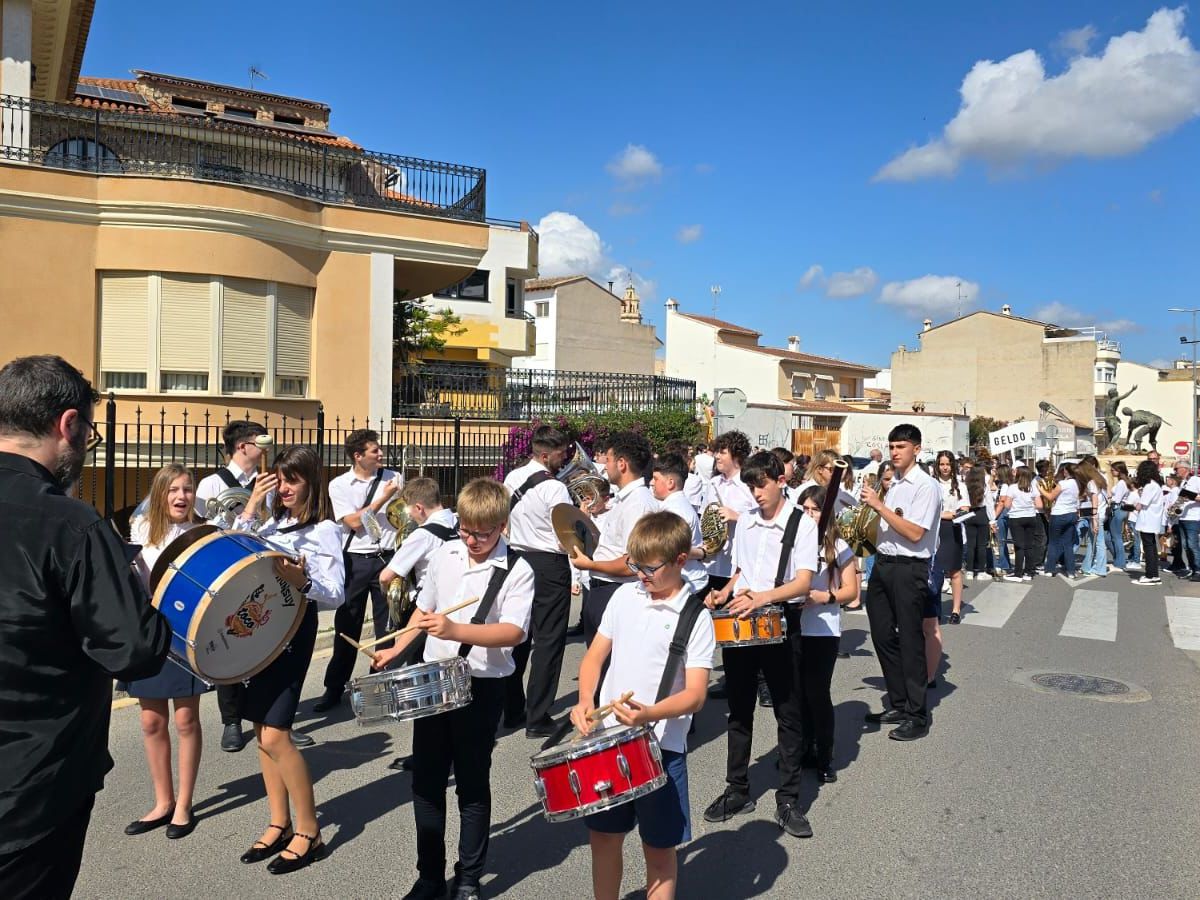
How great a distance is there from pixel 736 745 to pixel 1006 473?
40.3 ft

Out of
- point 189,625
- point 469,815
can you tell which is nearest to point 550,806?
point 469,815

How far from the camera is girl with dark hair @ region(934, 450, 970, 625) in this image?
426 inches

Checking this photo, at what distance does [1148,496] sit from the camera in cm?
1571

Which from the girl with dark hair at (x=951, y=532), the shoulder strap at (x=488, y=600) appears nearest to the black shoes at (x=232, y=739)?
the shoulder strap at (x=488, y=600)

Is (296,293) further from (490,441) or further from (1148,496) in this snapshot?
(1148,496)

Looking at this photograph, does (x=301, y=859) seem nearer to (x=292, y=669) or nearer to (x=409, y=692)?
(x=292, y=669)

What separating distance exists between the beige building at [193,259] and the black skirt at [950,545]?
9.76 m

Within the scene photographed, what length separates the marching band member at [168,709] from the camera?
4.73 m

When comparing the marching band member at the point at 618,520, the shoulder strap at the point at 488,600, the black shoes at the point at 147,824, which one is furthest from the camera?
the marching band member at the point at 618,520

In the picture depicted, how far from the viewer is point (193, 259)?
14.1m

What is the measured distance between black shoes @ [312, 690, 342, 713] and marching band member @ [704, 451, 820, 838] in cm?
316

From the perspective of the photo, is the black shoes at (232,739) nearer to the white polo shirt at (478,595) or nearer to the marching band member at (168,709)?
the marching band member at (168,709)

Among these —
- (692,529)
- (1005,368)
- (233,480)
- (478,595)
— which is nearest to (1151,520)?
(692,529)

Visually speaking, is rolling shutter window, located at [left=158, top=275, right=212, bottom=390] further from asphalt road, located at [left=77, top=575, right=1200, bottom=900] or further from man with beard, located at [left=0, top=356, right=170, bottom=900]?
man with beard, located at [left=0, top=356, right=170, bottom=900]
